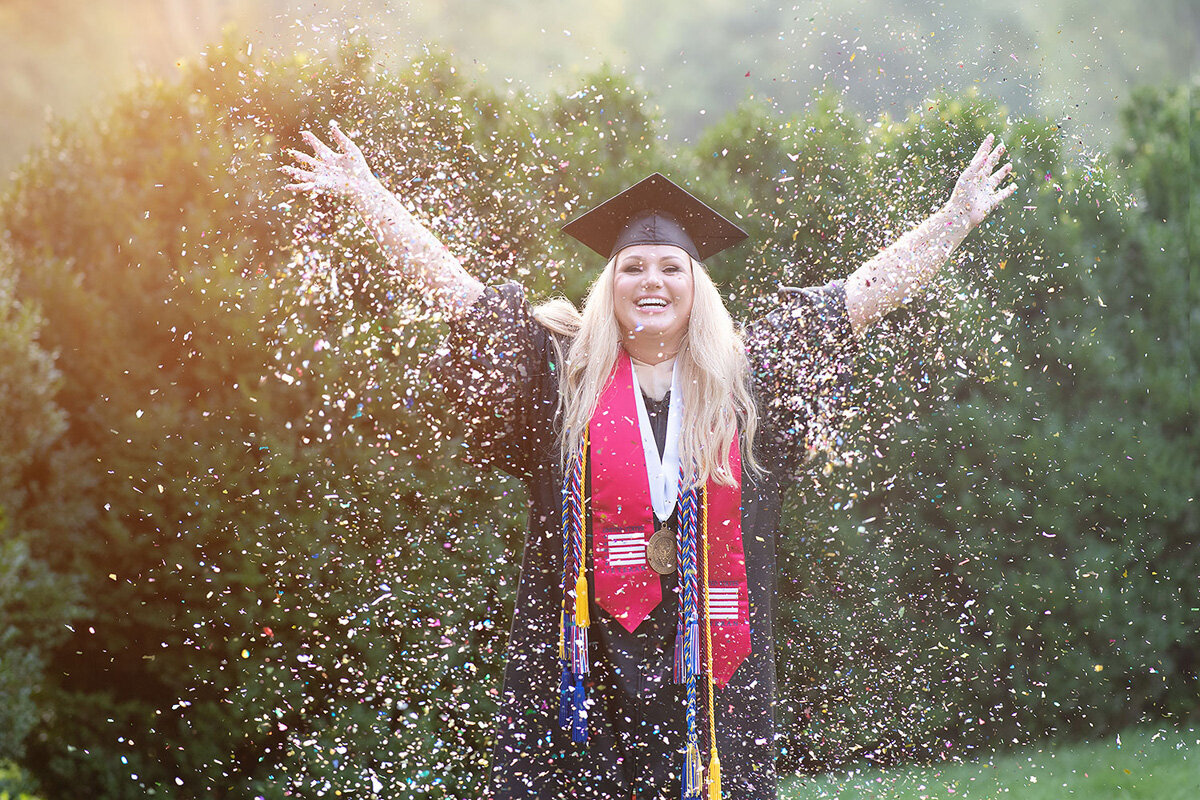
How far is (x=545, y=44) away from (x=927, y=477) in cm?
554

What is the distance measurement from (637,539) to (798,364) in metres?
0.65

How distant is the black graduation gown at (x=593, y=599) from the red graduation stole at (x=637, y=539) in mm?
48

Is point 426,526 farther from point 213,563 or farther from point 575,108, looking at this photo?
point 575,108

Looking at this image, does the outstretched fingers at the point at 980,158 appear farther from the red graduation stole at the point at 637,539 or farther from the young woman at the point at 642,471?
the red graduation stole at the point at 637,539

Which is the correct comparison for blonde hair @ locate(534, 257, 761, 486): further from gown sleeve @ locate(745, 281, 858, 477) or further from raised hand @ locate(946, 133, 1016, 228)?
raised hand @ locate(946, 133, 1016, 228)

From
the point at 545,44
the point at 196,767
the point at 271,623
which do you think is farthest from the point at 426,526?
the point at 545,44

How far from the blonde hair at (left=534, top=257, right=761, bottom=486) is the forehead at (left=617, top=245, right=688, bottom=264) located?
0.14 feet

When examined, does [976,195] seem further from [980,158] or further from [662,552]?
[662,552]

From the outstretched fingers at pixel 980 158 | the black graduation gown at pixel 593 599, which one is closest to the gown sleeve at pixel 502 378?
the black graduation gown at pixel 593 599

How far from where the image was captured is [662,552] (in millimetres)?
2652

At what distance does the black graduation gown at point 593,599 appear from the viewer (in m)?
2.62

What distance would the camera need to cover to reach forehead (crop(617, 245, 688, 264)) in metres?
2.92

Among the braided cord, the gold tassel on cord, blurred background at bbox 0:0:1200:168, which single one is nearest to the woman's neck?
the braided cord

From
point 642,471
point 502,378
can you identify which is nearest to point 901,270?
point 642,471
